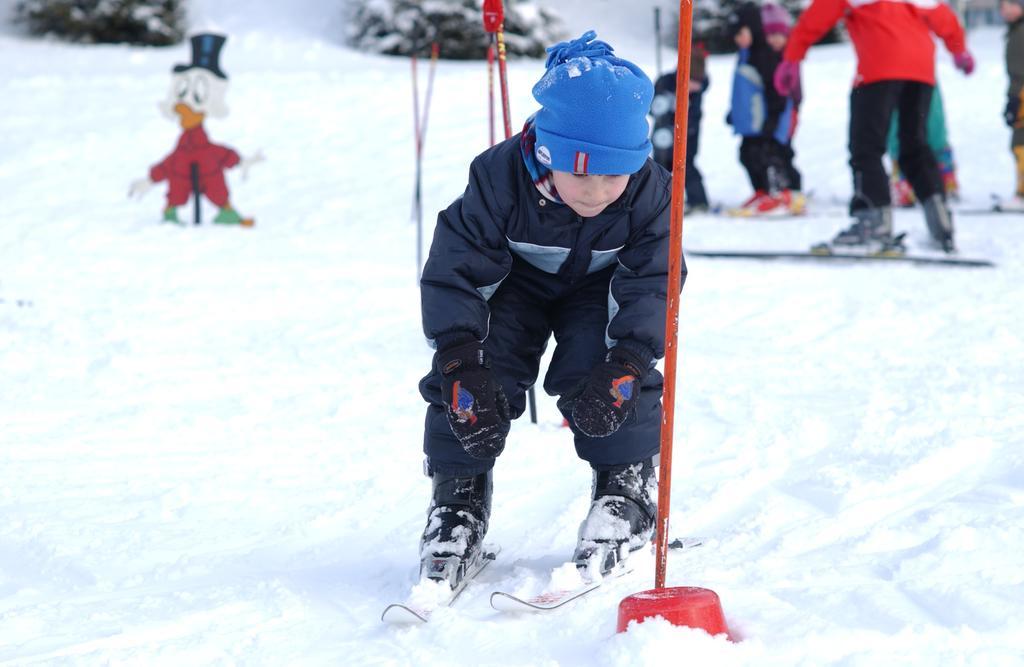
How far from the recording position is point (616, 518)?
234cm

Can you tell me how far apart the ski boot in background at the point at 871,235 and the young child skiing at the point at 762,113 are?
228 centimetres

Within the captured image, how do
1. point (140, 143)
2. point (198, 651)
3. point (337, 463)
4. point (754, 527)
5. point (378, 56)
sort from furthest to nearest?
point (378, 56) < point (140, 143) < point (337, 463) < point (754, 527) < point (198, 651)

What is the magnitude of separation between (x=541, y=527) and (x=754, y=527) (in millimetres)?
489

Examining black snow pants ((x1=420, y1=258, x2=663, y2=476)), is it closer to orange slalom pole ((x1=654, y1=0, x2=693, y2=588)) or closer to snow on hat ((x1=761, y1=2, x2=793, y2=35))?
orange slalom pole ((x1=654, y1=0, x2=693, y2=588))

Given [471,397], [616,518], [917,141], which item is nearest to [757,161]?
[917,141]

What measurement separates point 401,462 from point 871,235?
13.1 ft

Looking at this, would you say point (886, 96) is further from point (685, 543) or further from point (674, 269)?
point (674, 269)

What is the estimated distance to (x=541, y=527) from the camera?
2.66 metres

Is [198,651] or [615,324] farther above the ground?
[615,324]

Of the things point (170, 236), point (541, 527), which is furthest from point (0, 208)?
point (541, 527)

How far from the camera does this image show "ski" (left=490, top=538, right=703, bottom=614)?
6.76 ft

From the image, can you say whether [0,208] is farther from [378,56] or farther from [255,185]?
[378,56]

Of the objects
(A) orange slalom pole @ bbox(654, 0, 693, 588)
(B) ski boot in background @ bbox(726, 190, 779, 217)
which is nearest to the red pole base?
(A) orange slalom pole @ bbox(654, 0, 693, 588)

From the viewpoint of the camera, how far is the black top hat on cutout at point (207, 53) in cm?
841
